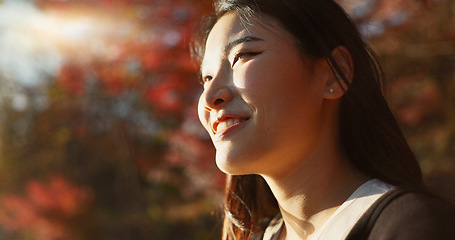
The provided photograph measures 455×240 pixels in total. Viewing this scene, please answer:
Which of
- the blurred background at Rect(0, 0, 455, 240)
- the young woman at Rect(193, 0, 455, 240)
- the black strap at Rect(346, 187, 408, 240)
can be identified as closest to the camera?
the black strap at Rect(346, 187, 408, 240)

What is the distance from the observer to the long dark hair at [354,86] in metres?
1.31

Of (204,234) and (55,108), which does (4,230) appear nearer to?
(55,108)

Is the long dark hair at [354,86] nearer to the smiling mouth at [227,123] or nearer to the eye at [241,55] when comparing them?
the eye at [241,55]

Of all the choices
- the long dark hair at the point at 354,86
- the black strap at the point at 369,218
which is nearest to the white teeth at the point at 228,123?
the long dark hair at the point at 354,86

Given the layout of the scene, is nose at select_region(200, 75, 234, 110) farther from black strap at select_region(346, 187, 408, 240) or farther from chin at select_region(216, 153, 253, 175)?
black strap at select_region(346, 187, 408, 240)

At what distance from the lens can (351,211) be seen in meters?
1.17

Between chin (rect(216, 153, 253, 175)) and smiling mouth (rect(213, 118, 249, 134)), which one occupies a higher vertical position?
smiling mouth (rect(213, 118, 249, 134))

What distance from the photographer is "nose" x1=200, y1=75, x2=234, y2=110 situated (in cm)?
126

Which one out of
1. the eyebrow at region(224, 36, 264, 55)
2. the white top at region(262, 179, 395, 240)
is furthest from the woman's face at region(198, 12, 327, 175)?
the white top at region(262, 179, 395, 240)

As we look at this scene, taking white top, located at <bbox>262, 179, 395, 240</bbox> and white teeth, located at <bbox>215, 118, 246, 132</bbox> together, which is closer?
white top, located at <bbox>262, 179, 395, 240</bbox>

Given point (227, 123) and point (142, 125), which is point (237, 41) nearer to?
point (227, 123)

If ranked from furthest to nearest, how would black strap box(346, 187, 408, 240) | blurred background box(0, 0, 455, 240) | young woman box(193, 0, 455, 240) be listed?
blurred background box(0, 0, 455, 240) < young woman box(193, 0, 455, 240) < black strap box(346, 187, 408, 240)

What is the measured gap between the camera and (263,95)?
1.21m

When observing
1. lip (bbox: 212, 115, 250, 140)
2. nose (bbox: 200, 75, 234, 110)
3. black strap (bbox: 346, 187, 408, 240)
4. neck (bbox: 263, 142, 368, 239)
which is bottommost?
black strap (bbox: 346, 187, 408, 240)
